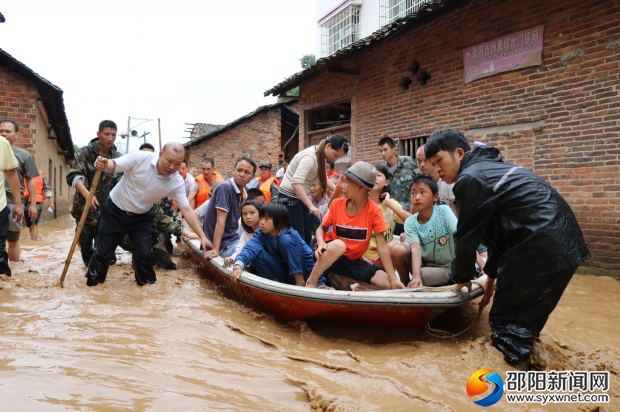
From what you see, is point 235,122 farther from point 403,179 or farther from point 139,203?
point 139,203

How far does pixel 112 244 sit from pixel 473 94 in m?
5.69

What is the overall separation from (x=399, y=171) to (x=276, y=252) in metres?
2.38

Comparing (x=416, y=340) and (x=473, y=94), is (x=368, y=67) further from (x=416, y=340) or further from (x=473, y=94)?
(x=416, y=340)

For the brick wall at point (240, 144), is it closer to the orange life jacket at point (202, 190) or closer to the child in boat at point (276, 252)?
the orange life jacket at point (202, 190)

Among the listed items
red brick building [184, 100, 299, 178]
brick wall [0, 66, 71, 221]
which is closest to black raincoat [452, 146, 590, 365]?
brick wall [0, 66, 71, 221]

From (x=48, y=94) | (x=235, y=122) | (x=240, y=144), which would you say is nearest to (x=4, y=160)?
(x=48, y=94)

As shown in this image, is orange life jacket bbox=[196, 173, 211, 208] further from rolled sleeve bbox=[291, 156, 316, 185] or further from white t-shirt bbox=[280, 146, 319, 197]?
rolled sleeve bbox=[291, 156, 316, 185]

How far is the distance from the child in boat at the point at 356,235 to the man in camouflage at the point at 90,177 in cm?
292

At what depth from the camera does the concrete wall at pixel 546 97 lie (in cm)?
515

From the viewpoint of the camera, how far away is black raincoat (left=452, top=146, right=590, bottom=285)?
2.26m

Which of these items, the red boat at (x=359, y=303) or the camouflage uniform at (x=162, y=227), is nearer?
the red boat at (x=359, y=303)

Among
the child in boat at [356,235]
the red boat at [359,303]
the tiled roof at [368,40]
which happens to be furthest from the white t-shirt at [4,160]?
the tiled roof at [368,40]

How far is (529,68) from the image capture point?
5.93 metres

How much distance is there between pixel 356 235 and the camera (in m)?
3.43
